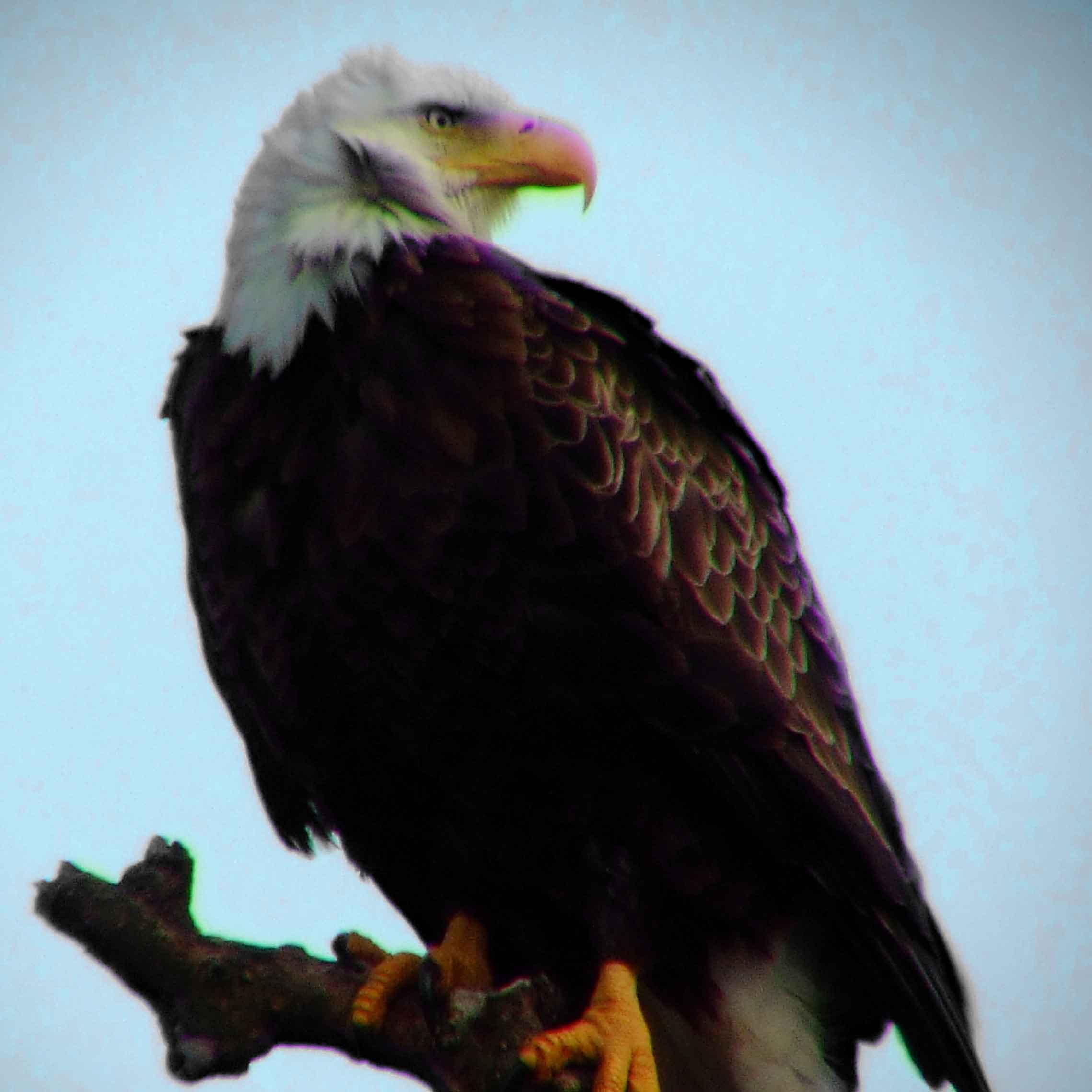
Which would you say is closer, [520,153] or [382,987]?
[382,987]

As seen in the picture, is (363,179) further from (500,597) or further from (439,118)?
(500,597)

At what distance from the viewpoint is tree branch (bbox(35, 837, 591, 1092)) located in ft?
10.6

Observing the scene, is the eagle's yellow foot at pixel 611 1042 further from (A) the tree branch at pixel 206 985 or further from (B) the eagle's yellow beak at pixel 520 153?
Result: (B) the eagle's yellow beak at pixel 520 153

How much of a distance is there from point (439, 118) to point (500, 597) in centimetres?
134

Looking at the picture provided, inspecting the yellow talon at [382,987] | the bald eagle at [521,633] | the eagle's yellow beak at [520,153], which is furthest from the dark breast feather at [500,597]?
the eagle's yellow beak at [520,153]

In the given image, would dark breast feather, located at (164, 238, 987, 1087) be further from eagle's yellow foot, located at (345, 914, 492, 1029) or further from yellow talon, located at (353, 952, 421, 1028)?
yellow talon, located at (353, 952, 421, 1028)

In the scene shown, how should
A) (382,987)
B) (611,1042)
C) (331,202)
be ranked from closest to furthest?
(611,1042), (382,987), (331,202)

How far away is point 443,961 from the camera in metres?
3.69

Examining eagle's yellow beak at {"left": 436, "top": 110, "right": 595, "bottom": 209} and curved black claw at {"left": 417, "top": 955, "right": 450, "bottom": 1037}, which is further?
eagle's yellow beak at {"left": 436, "top": 110, "right": 595, "bottom": 209}

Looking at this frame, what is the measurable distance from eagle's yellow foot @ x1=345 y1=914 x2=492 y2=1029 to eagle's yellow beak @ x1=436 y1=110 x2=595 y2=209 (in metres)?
1.85

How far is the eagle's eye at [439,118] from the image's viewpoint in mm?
3832

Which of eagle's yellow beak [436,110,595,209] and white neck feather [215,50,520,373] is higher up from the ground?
eagle's yellow beak [436,110,595,209]

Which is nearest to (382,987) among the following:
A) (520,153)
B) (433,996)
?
(433,996)

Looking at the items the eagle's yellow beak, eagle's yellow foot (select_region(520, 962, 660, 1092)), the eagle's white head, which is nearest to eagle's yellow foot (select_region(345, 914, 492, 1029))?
eagle's yellow foot (select_region(520, 962, 660, 1092))
